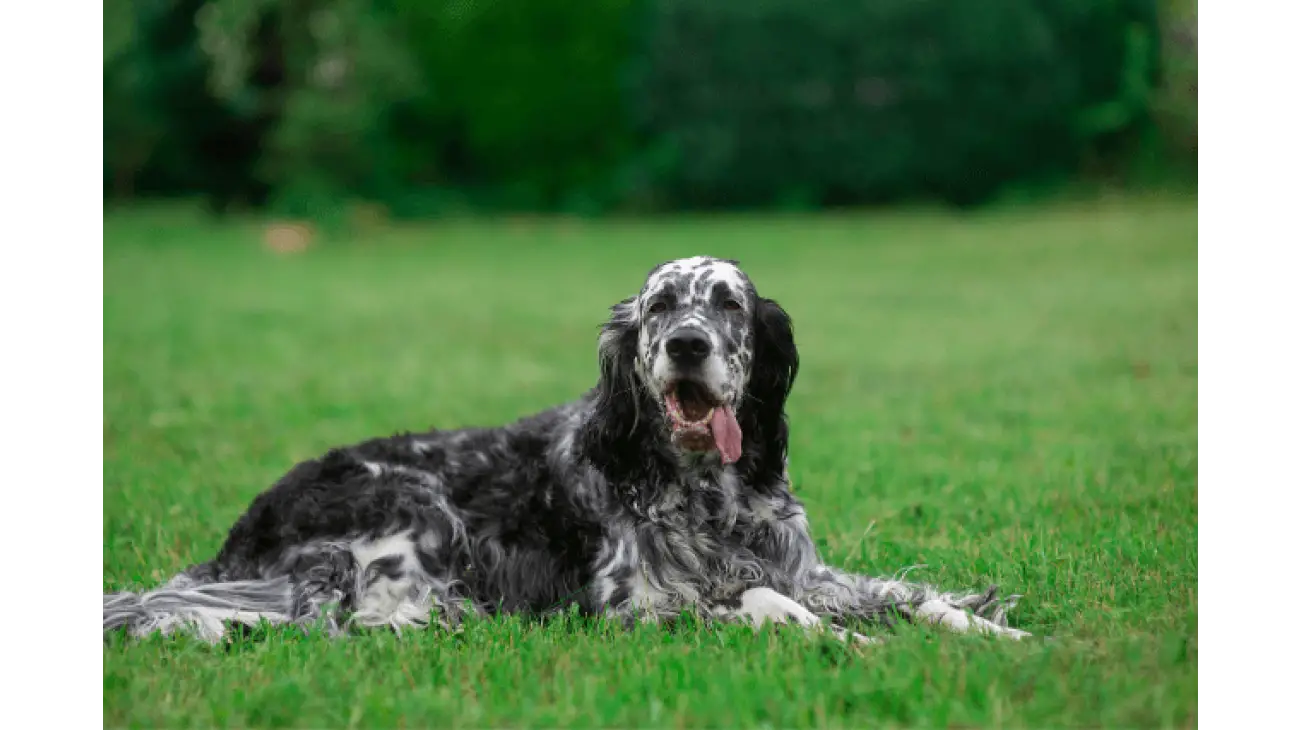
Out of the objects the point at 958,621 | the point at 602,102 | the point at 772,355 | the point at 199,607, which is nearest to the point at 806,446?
the point at 772,355

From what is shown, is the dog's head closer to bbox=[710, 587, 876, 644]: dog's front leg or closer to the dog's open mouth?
the dog's open mouth

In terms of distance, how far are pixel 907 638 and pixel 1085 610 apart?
0.79 m

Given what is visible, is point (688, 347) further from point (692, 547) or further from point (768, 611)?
point (768, 611)

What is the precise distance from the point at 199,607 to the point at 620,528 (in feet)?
5.05

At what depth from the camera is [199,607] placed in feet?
14.6

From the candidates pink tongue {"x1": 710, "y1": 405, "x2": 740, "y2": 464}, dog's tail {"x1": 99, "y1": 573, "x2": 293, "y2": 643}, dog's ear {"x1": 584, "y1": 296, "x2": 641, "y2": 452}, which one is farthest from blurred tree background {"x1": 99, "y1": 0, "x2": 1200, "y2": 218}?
dog's tail {"x1": 99, "y1": 573, "x2": 293, "y2": 643}

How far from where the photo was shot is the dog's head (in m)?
4.27

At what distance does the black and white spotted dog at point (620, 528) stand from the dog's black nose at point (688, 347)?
0.05ft

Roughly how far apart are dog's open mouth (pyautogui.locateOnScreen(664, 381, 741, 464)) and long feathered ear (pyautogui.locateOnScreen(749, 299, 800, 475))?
0.84 feet

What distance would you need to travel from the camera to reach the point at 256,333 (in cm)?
1393

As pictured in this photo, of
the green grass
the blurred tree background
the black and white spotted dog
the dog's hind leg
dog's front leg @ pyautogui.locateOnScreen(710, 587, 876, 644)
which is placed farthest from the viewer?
the blurred tree background

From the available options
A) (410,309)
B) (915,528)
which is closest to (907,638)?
(915,528)
